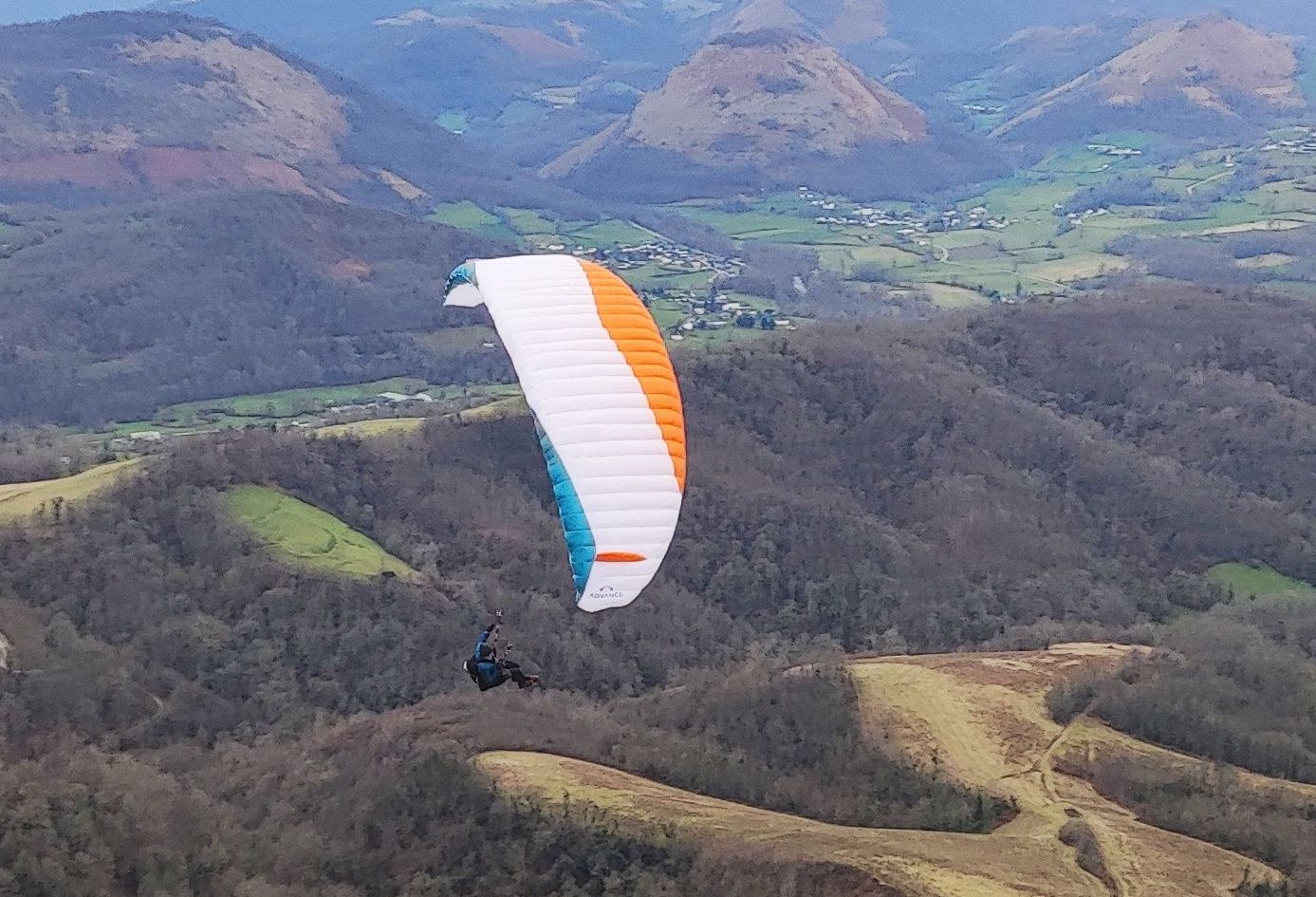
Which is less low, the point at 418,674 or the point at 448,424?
the point at 448,424

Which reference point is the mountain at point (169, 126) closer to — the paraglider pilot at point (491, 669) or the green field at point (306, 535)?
the green field at point (306, 535)

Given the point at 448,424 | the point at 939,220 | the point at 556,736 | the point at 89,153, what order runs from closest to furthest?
the point at 556,736 → the point at 448,424 → the point at 89,153 → the point at 939,220

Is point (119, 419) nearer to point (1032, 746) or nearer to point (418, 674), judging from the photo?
point (418, 674)

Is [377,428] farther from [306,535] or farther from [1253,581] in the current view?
[1253,581]

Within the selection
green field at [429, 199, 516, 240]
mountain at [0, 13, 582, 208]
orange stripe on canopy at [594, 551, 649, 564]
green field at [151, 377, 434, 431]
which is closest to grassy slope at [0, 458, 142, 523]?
green field at [151, 377, 434, 431]

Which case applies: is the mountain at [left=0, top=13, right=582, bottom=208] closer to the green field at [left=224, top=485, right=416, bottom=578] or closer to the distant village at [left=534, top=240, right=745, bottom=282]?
the distant village at [left=534, top=240, right=745, bottom=282]

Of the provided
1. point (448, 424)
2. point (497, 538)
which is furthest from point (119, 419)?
point (497, 538)
